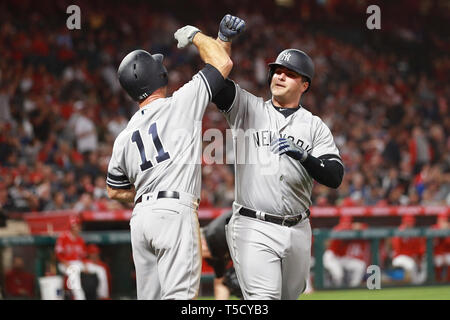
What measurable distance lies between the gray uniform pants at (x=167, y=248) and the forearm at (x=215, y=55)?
788 millimetres

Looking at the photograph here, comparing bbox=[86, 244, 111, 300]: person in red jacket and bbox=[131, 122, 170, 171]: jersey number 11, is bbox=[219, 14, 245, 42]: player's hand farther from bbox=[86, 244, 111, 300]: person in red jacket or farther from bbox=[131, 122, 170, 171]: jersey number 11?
bbox=[86, 244, 111, 300]: person in red jacket

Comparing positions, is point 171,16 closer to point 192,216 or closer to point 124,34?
point 124,34

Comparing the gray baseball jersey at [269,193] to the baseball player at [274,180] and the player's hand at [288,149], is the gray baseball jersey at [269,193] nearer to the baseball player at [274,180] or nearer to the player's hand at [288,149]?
the baseball player at [274,180]

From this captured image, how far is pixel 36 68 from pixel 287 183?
9902 millimetres

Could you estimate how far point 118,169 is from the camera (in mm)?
4621

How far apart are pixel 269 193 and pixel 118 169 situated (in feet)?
3.12

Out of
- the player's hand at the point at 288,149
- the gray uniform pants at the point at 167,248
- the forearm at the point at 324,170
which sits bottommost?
the gray uniform pants at the point at 167,248

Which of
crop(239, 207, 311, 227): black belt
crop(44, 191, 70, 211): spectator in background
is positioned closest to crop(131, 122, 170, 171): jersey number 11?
crop(239, 207, 311, 227): black belt

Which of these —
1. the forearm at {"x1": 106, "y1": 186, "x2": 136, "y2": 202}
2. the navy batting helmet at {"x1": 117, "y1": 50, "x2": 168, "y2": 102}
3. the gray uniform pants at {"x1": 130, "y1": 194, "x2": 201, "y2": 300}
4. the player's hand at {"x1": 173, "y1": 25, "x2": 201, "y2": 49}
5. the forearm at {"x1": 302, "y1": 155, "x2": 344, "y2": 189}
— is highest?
the player's hand at {"x1": 173, "y1": 25, "x2": 201, "y2": 49}

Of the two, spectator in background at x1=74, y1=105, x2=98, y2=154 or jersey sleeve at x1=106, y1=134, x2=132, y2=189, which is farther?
spectator in background at x1=74, y1=105, x2=98, y2=154

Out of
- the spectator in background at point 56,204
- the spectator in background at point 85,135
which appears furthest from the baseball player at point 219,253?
the spectator in background at point 85,135

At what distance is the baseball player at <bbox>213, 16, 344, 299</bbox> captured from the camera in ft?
15.6

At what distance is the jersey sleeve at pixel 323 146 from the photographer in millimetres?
4887

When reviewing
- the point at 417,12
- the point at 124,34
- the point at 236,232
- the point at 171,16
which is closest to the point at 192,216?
the point at 236,232
